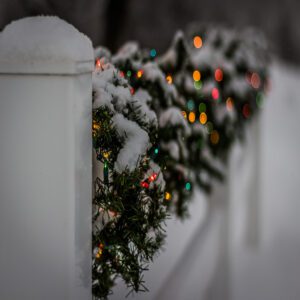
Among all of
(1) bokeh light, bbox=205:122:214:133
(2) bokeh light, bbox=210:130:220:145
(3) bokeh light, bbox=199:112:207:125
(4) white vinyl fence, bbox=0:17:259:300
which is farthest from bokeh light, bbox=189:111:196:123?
(4) white vinyl fence, bbox=0:17:259:300

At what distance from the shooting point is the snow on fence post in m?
1.72

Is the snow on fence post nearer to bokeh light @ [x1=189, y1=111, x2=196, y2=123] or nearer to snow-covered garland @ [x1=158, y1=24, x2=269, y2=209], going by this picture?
snow-covered garland @ [x1=158, y1=24, x2=269, y2=209]

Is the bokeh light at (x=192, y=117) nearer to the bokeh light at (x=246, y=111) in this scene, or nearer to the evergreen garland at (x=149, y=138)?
the evergreen garland at (x=149, y=138)

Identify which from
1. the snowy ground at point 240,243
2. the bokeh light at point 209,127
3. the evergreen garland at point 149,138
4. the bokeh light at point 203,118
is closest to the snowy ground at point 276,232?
the snowy ground at point 240,243

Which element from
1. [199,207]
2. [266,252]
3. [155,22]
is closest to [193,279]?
[199,207]

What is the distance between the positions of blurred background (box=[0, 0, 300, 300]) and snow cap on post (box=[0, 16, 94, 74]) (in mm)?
989

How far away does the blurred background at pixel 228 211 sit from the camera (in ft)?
10.5

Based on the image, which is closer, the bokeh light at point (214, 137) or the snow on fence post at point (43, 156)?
the snow on fence post at point (43, 156)

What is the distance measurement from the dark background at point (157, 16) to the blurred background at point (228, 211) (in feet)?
0.04

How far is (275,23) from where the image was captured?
55.5 feet

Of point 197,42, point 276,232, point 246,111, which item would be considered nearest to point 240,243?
point 276,232

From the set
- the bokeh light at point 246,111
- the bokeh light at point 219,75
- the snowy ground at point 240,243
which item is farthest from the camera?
the bokeh light at point 246,111

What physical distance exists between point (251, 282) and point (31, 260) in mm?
3065

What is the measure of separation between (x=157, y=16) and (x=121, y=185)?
8.39 metres
